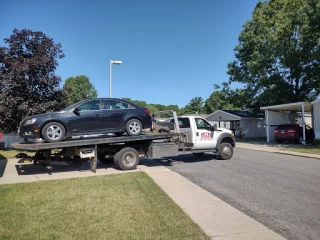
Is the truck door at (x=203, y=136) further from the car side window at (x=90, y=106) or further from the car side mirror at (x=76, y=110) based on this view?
the car side mirror at (x=76, y=110)

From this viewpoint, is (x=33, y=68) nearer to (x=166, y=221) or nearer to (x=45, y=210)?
(x=45, y=210)

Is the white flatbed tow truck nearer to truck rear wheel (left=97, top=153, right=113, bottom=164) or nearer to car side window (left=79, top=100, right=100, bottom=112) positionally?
truck rear wheel (left=97, top=153, right=113, bottom=164)

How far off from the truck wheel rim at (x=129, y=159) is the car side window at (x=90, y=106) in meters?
2.14

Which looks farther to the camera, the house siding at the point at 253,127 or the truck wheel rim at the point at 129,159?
the house siding at the point at 253,127

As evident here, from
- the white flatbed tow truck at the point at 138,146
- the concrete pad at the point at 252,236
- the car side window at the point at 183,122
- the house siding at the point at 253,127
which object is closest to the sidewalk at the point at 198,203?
the concrete pad at the point at 252,236

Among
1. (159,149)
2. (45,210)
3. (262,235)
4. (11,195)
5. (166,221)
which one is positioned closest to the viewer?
(262,235)

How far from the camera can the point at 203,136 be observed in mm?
12328

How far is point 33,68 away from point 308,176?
15.1 metres

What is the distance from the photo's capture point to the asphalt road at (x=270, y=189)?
16.9 ft

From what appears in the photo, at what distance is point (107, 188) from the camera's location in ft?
24.8

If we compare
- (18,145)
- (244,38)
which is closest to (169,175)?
(18,145)

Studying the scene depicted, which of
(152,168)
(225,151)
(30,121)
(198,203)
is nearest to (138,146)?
(152,168)

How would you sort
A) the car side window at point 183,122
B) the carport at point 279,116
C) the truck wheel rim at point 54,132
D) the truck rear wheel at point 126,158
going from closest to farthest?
the truck wheel rim at point 54,132
the truck rear wheel at point 126,158
the car side window at point 183,122
the carport at point 279,116

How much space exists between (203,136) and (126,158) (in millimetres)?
3679
